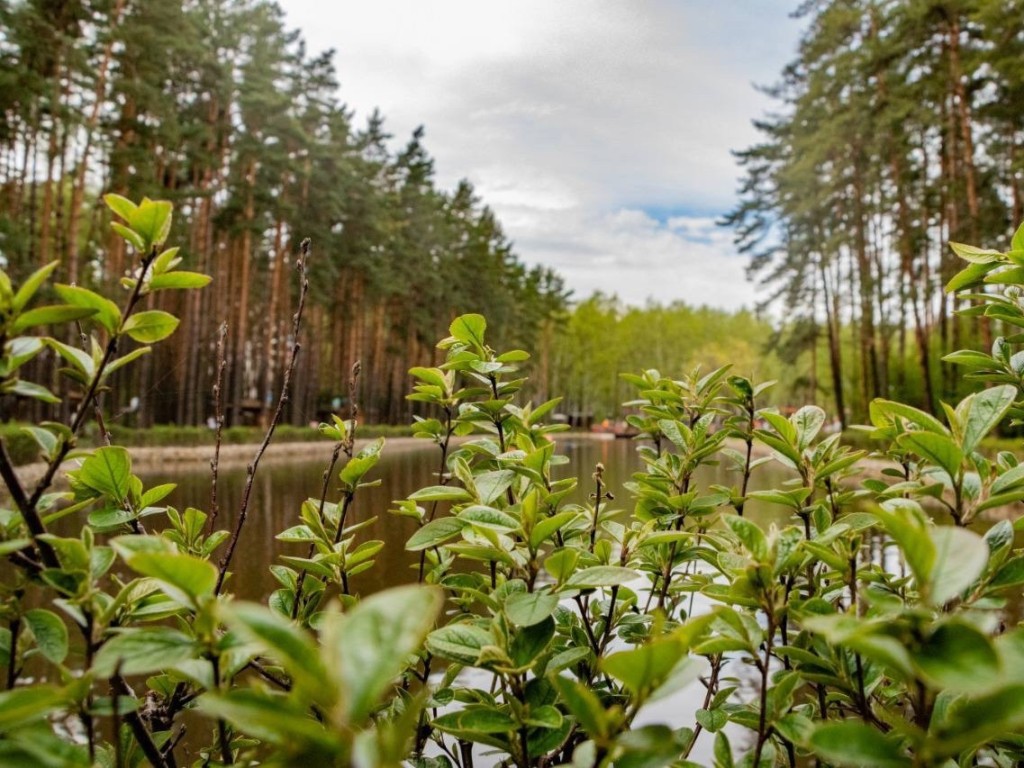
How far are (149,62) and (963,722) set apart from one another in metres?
20.5

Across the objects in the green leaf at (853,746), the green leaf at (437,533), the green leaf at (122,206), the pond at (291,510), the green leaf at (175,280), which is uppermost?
the green leaf at (122,206)

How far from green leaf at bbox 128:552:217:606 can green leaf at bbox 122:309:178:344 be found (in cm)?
34

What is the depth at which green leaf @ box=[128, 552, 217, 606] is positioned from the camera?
44cm

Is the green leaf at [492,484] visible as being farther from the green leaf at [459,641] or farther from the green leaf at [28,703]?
the green leaf at [28,703]

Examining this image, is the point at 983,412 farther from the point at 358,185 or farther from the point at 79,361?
the point at 358,185

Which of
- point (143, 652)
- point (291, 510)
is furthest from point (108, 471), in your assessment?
point (291, 510)

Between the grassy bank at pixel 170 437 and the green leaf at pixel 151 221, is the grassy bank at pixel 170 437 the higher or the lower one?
the lower one

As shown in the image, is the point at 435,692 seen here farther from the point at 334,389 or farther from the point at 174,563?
the point at 334,389

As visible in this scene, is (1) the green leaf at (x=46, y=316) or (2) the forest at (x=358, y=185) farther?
(2) the forest at (x=358, y=185)

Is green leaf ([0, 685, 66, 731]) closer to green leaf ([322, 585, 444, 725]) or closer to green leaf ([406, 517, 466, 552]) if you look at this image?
green leaf ([322, 585, 444, 725])

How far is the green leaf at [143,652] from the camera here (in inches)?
18.5

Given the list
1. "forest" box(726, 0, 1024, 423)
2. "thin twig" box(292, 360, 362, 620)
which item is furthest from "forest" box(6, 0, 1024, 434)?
"thin twig" box(292, 360, 362, 620)

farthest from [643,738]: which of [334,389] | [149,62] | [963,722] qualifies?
[334,389]

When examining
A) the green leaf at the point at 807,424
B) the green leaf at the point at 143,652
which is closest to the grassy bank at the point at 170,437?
the green leaf at the point at 807,424
